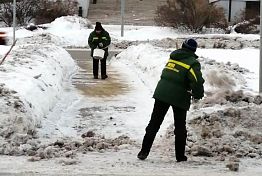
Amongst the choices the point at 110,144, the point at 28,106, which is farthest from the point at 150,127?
the point at 28,106

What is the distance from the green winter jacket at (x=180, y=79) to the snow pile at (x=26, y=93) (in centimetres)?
219

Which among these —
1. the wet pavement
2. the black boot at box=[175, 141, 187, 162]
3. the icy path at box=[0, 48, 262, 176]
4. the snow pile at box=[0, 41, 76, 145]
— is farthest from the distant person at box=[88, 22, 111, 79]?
the black boot at box=[175, 141, 187, 162]

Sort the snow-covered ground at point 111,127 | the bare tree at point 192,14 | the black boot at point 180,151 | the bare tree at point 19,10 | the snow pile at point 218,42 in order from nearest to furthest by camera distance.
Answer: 1. the snow-covered ground at point 111,127
2. the black boot at point 180,151
3. the snow pile at point 218,42
4. the bare tree at point 192,14
5. the bare tree at point 19,10

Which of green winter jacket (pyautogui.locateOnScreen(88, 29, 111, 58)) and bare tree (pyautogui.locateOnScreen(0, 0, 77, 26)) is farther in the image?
bare tree (pyautogui.locateOnScreen(0, 0, 77, 26))

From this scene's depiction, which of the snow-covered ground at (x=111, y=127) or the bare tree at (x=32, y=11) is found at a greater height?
the bare tree at (x=32, y=11)

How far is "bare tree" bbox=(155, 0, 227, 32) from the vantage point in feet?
138

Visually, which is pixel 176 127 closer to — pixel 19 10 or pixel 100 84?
pixel 100 84

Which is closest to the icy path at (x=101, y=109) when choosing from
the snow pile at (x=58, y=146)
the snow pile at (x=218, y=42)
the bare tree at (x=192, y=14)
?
the snow pile at (x=58, y=146)

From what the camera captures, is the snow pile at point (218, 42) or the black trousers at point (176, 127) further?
the snow pile at point (218, 42)

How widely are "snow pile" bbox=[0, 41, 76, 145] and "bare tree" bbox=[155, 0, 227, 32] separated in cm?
2692

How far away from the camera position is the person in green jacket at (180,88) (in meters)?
7.50

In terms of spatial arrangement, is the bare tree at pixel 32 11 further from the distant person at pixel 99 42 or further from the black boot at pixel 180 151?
the black boot at pixel 180 151

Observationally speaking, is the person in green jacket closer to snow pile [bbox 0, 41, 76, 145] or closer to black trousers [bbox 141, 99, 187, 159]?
black trousers [bbox 141, 99, 187, 159]

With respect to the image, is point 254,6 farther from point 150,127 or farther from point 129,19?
point 150,127
